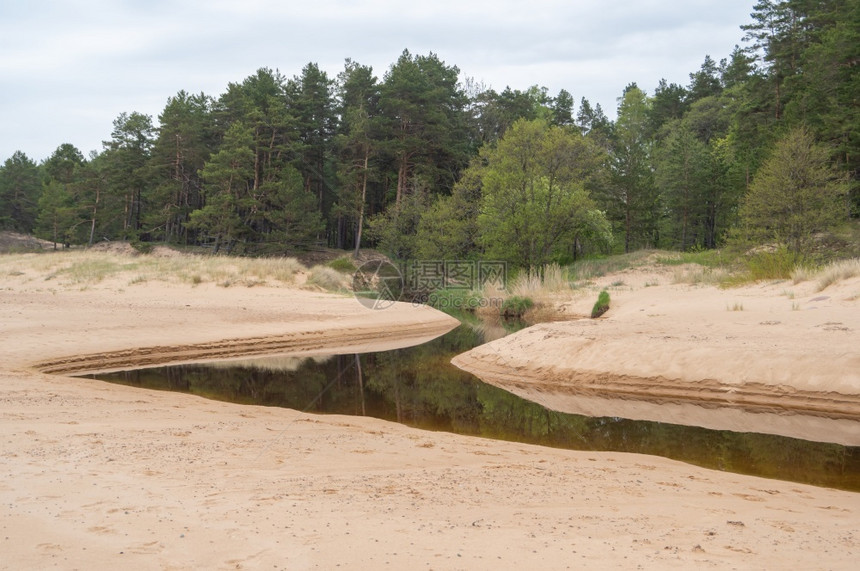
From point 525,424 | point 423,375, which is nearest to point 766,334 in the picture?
point 525,424

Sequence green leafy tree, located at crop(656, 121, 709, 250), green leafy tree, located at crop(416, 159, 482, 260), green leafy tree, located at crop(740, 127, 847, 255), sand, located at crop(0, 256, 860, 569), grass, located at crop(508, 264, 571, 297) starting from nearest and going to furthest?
sand, located at crop(0, 256, 860, 569) → green leafy tree, located at crop(740, 127, 847, 255) → grass, located at crop(508, 264, 571, 297) → green leafy tree, located at crop(416, 159, 482, 260) → green leafy tree, located at crop(656, 121, 709, 250)

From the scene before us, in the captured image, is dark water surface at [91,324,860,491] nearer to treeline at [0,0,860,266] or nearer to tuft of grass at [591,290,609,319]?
tuft of grass at [591,290,609,319]

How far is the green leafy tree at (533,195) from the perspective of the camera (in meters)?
34.5

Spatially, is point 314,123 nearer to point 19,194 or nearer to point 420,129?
point 420,129

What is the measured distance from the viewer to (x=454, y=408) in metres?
10.8

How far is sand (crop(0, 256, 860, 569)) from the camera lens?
3.71 metres

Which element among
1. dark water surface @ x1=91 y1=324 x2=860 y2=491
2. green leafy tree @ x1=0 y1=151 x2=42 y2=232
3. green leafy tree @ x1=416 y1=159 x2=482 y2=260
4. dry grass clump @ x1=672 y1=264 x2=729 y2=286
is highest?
green leafy tree @ x1=0 y1=151 x2=42 y2=232

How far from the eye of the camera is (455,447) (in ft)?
24.6

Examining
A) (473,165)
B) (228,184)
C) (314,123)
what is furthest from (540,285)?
(314,123)

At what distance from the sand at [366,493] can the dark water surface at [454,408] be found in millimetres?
828

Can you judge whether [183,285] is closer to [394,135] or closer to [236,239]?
[236,239]

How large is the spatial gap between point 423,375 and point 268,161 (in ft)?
140

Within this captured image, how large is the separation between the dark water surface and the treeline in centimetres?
2005

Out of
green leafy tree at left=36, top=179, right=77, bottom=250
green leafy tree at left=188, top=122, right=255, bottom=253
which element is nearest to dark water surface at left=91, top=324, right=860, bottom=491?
green leafy tree at left=188, top=122, right=255, bottom=253
